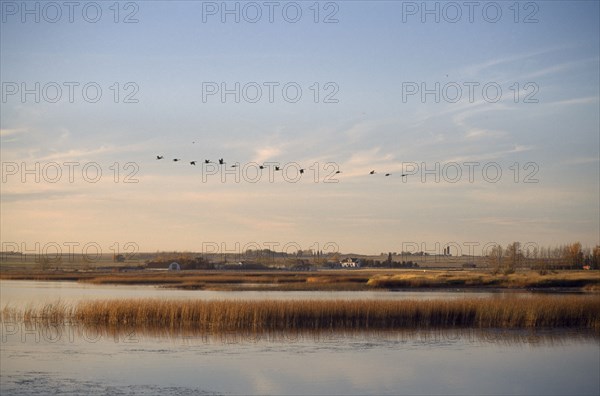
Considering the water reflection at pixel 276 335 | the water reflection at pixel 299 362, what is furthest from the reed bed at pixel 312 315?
the water reflection at pixel 299 362

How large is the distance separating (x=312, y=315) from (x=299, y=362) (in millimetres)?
7409

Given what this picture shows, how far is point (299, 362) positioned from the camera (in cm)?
2109

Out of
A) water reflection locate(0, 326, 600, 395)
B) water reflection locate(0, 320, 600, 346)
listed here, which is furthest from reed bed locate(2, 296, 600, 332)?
water reflection locate(0, 326, 600, 395)

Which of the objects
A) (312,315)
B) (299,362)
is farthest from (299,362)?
(312,315)

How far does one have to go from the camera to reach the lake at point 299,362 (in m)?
18.0

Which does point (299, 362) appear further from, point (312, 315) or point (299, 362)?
point (312, 315)

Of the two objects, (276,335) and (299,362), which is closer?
(299,362)

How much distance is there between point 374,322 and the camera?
94.7ft

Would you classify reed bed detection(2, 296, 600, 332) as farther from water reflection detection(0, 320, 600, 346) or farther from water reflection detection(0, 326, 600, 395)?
water reflection detection(0, 326, 600, 395)

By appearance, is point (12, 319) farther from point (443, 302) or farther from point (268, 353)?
point (443, 302)

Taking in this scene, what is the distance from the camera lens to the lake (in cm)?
1800

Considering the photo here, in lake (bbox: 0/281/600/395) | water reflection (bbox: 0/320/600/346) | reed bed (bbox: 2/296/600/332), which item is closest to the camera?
lake (bbox: 0/281/600/395)

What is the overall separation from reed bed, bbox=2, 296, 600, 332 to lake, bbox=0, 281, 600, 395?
55.6 inches

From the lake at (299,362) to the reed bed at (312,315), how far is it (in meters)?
1.41
